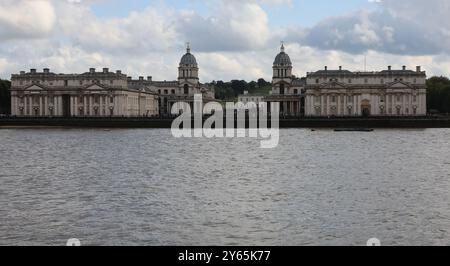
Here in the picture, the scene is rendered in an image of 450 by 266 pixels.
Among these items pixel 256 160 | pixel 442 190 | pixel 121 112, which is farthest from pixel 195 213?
pixel 121 112

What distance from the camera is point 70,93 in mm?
127875

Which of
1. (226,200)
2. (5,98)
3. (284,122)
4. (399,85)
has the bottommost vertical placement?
(226,200)

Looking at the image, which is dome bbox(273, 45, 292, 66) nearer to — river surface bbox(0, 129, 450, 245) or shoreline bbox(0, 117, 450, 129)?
shoreline bbox(0, 117, 450, 129)

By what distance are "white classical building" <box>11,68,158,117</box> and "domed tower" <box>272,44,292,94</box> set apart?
1098 inches

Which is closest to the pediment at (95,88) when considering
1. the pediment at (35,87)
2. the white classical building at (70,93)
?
the white classical building at (70,93)

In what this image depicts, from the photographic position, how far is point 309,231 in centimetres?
2194

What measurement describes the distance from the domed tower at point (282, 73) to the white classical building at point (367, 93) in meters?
11.9

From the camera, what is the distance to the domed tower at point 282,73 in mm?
140375

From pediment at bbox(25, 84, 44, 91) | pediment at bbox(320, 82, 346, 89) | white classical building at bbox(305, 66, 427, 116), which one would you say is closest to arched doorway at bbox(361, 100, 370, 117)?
white classical building at bbox(305, 66, 427, 116)

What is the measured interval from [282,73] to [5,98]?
1901 inches

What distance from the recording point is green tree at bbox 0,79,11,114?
5344 inches

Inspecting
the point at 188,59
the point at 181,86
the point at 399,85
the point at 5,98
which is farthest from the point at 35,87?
the point at 399,85

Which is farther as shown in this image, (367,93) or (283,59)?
(283,59)

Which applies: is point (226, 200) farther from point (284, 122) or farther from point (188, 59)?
point (188, 59)
